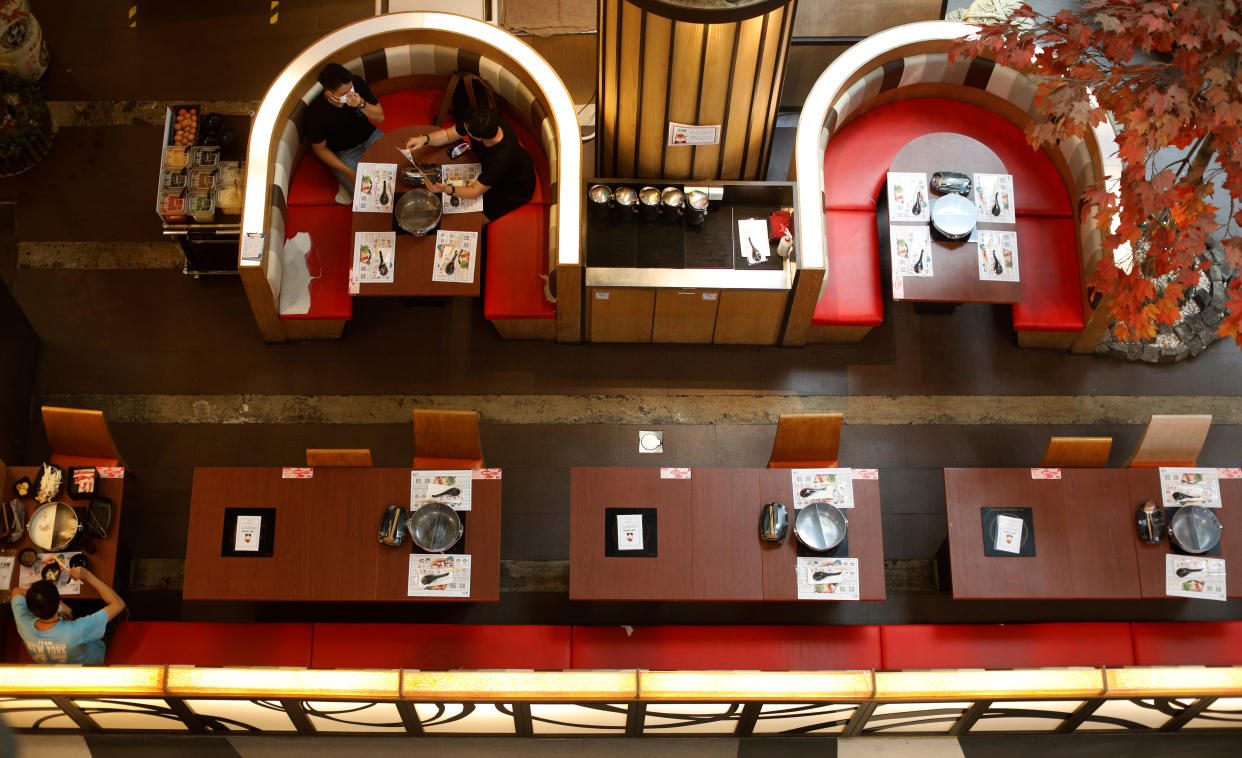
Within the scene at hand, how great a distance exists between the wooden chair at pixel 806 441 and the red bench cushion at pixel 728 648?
96cm

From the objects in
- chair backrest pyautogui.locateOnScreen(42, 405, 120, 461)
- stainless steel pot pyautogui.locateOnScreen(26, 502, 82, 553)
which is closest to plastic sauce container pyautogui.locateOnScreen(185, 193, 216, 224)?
chair backrest pyautogui.locateOnScreen(42, 405, 120, 461)

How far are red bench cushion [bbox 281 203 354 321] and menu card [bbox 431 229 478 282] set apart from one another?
662mm

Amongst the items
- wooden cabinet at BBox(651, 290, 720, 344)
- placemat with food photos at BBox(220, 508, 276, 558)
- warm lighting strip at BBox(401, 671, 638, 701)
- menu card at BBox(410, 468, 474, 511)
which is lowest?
warm lighting strip at BBox(401, 671, 638, 701)

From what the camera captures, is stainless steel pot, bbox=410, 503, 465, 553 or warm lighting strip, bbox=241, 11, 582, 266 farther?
warm lighting strip, bbox=241, 11, 582, 266

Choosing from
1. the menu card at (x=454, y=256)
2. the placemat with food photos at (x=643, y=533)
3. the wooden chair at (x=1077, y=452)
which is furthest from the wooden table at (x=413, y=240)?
the wooden chair at (x=1077, y=452)

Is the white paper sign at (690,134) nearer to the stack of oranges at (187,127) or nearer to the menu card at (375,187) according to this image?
the menu card at (375,187)

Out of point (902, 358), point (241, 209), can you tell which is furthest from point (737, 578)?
point (241, 209)

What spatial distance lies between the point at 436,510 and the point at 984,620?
3.29 meters

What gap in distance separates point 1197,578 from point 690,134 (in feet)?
11.9

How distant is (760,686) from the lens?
183 inches

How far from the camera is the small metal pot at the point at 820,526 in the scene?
5.31m

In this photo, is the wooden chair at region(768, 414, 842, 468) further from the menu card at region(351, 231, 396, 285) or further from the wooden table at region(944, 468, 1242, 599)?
the menu card at region(351, 231, 396, 285)

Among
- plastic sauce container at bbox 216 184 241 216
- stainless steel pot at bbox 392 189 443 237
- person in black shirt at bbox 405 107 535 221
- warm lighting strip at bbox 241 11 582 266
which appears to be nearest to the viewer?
person in black shirt at bbox 405 107 535 221

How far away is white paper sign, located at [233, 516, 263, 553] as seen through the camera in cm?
536
